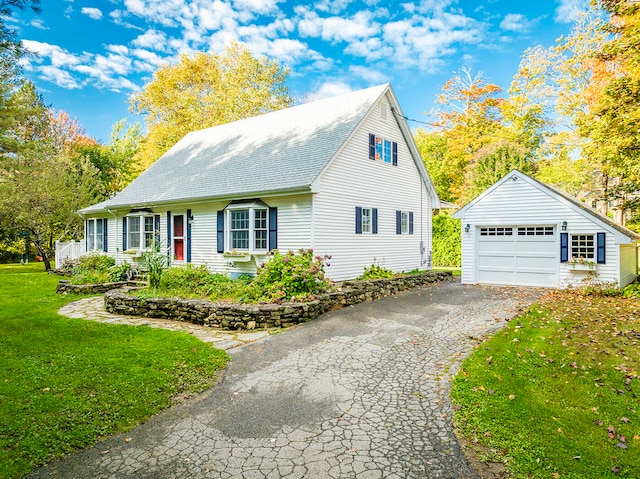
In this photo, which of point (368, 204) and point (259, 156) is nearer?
point (368, 204)

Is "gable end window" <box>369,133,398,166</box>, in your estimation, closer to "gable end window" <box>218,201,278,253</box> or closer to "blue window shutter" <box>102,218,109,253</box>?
"gable end window" <box>218,201,278,253</box>

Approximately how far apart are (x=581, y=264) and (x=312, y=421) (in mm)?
11165

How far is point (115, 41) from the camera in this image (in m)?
20.6

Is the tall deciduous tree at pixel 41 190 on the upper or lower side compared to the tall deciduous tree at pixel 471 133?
lower

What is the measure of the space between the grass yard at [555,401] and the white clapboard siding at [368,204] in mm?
5916

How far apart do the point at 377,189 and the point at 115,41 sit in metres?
17.2

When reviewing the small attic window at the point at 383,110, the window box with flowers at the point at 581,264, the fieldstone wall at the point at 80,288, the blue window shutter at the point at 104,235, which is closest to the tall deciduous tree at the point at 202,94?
the blue window shutter at the point at 104,235

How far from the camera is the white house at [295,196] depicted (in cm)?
1180

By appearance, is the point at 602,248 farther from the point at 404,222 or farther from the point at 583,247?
the point at 404,222

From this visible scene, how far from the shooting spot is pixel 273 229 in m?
11.9

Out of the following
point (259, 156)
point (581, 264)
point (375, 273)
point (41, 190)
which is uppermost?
point (259, 156)

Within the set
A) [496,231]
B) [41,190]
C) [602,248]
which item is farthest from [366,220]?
[41,190]

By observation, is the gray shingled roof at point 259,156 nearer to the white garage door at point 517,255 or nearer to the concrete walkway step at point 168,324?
the concrete walkway step at point 168,324

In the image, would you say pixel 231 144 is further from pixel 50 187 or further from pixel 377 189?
pixel 50 187
